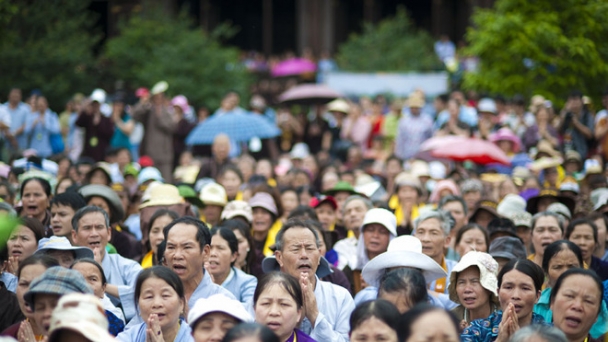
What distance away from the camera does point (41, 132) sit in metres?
15.4

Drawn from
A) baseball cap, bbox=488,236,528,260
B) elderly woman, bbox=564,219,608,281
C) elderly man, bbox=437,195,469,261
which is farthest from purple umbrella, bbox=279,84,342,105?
baseball cap, bbox=488,236,528,260

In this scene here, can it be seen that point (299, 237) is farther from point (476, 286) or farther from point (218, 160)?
point (218, 160)

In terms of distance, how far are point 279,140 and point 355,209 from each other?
883cm

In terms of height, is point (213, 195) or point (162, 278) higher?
point (162, 278)

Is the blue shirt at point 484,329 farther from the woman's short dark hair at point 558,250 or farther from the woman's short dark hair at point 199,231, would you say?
the woman's short dark hair at point 199,231

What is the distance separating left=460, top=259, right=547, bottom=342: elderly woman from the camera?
5777mm

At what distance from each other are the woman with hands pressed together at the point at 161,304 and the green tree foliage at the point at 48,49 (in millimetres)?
11484

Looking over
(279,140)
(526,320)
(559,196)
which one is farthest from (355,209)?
(279,140)

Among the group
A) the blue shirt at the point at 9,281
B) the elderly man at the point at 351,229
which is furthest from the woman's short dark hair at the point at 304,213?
the blue shirt at the point at 9,281

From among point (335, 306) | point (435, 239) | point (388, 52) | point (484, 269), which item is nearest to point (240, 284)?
point (335, 306)

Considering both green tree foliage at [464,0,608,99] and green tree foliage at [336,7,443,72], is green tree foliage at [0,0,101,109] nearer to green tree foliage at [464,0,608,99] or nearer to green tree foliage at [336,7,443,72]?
green tree foliage at [464,0,608,99]

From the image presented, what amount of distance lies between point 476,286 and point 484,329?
2.02ft

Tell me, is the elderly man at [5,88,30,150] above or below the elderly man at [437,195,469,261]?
above

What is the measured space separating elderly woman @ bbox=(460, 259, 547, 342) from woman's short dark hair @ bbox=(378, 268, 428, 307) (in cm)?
42
